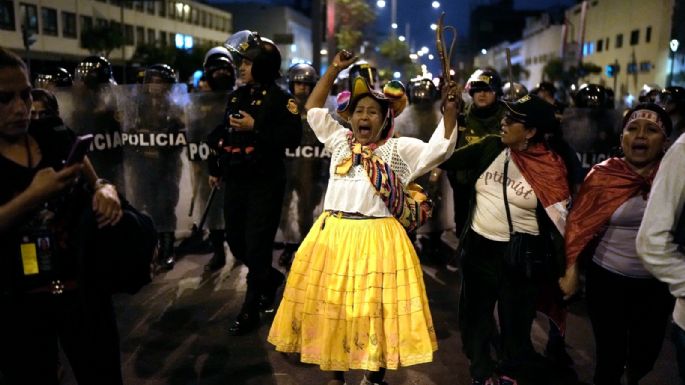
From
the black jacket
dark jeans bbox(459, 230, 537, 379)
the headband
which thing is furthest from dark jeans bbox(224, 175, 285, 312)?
the headband

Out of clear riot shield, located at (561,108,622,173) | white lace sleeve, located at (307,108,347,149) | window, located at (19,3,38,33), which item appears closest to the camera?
white lace sleeve, located at (307,108,347,149)

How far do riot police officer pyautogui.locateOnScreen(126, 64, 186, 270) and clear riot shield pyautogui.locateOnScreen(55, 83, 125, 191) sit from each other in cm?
18

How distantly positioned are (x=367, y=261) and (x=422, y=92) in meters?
4.79

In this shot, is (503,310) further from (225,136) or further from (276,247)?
(276,247)

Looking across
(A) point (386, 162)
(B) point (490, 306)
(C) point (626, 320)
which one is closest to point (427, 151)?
(A) point (386, 162)

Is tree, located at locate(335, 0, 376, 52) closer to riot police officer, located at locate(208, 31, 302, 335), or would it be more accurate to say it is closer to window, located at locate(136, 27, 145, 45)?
window, located at locate(136, 27, 145, 45)

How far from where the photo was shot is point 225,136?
5.04 metres

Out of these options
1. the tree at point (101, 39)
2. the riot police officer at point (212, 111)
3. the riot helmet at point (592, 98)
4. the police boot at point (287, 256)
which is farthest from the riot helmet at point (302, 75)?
the tree at point (101, 39)

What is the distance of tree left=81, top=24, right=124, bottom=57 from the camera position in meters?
42.5

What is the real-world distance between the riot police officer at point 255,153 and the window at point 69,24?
44.3 metres

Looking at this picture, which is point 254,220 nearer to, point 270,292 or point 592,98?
point 270,292

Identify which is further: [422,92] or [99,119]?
[422,92]

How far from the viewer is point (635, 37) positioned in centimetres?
4700

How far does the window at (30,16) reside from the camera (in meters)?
37.9
